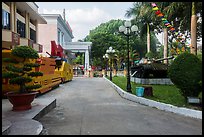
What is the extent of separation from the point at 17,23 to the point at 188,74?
1587 cm

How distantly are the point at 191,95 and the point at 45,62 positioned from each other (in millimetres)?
7587

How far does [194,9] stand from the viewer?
42.5 ft

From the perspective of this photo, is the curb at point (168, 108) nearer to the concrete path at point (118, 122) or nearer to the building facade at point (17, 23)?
the concrete path at point (118, 122)

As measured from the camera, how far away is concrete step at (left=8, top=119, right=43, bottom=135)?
414 centimetres

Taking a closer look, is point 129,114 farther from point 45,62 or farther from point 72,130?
point 45,62

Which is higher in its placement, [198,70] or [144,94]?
[198,70]

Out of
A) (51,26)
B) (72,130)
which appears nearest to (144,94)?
(72,130)

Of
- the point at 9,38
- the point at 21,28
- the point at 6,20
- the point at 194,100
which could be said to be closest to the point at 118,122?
the point at 194,100

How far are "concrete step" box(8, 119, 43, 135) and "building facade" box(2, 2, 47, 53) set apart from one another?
11.1 meters

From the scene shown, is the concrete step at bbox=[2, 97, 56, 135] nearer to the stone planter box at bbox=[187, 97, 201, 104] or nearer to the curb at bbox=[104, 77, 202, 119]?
the curb at bbox=[104, 77, 202, 119]

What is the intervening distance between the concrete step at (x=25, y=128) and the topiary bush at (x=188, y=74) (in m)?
4.80

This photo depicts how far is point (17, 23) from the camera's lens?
1862 cm

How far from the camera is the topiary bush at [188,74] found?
6.94 meters

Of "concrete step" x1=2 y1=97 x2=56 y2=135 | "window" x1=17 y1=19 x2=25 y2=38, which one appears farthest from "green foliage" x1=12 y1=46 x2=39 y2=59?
"window" x1=17 y1=19 x2=25 y2=38
